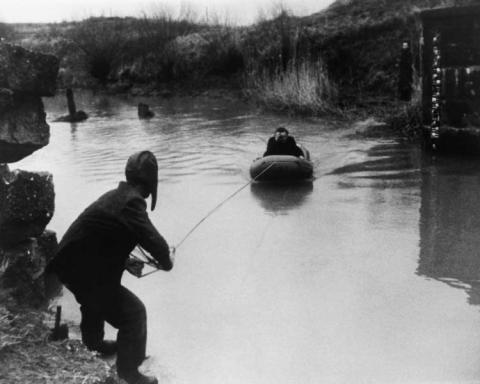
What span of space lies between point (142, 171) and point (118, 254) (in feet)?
2.15

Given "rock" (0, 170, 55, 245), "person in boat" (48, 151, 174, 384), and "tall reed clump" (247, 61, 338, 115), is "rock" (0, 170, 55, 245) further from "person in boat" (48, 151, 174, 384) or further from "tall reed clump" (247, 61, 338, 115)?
"tall reed clump" (247, 61, 338, 115)

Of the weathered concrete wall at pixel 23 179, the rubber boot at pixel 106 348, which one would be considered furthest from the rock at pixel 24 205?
the rubber boot at pixel 106 348

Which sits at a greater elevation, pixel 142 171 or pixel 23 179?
pixel 142 171

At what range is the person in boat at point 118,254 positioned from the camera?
493 centimetres

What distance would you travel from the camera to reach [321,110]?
25.5 m

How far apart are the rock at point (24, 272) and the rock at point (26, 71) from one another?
1601 mm

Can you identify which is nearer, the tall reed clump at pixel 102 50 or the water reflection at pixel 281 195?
the water reflection at pixel 281 195

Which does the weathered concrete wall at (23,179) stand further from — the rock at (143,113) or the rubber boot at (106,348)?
the rock at (143,113)

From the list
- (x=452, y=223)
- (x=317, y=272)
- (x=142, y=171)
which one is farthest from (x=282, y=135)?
(x=142, y=171)

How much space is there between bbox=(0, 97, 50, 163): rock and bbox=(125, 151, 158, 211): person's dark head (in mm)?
1706

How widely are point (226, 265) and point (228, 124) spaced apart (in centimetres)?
1792

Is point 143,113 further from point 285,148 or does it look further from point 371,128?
point 285,148

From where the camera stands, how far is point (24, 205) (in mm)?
6672

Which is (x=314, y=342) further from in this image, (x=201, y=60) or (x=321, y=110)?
(x=201, y=60)
